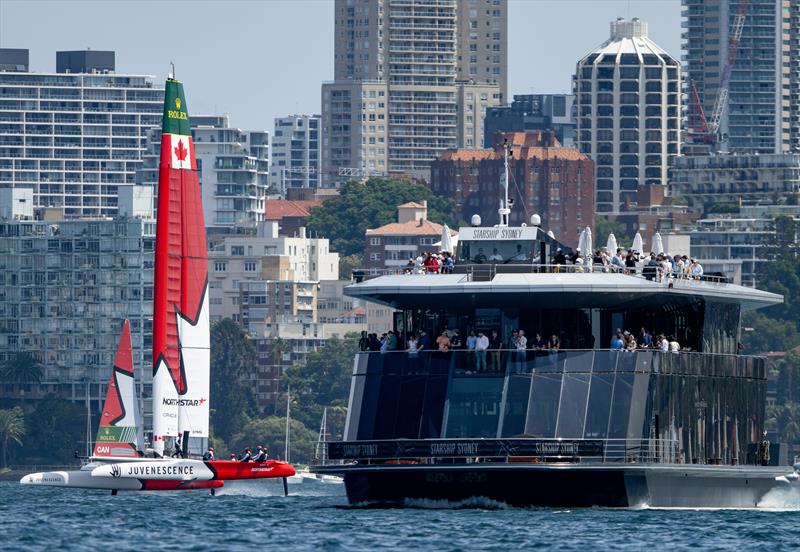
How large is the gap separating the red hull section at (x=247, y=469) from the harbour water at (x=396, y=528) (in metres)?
9.46

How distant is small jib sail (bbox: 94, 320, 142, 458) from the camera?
393ft

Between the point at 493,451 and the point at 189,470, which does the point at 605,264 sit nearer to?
the point at 493,451

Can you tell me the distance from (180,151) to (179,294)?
5.32m

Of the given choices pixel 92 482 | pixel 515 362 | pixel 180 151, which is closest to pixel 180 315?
pixel 180 151

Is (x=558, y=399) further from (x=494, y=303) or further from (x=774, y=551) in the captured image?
(x=774, y=551)

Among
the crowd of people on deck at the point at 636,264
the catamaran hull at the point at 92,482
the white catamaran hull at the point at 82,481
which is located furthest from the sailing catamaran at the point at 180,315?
the crowd of people on deck at the point at 636,264

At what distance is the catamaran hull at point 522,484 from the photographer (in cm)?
7406

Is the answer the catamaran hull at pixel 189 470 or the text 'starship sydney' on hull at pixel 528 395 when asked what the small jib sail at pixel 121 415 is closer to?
the catamaran hull at pixel 189 470

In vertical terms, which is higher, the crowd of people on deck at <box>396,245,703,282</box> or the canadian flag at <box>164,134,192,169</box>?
the canadian flag at <box>164,134,192,169</box>

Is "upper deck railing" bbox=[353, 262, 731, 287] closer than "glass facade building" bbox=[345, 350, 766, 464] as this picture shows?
No

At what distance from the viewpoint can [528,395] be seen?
7569 centimetres

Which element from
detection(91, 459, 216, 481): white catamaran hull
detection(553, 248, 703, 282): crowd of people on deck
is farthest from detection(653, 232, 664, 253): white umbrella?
detection(91, 459, 216, 481): white catamaran hull

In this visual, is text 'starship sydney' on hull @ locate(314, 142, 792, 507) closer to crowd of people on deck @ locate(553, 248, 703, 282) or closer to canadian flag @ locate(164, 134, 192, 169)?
crowd of people on deck @ locate(553, 248, 703, 282)

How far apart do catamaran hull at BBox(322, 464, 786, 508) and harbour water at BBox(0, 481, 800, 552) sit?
1.21 ft
